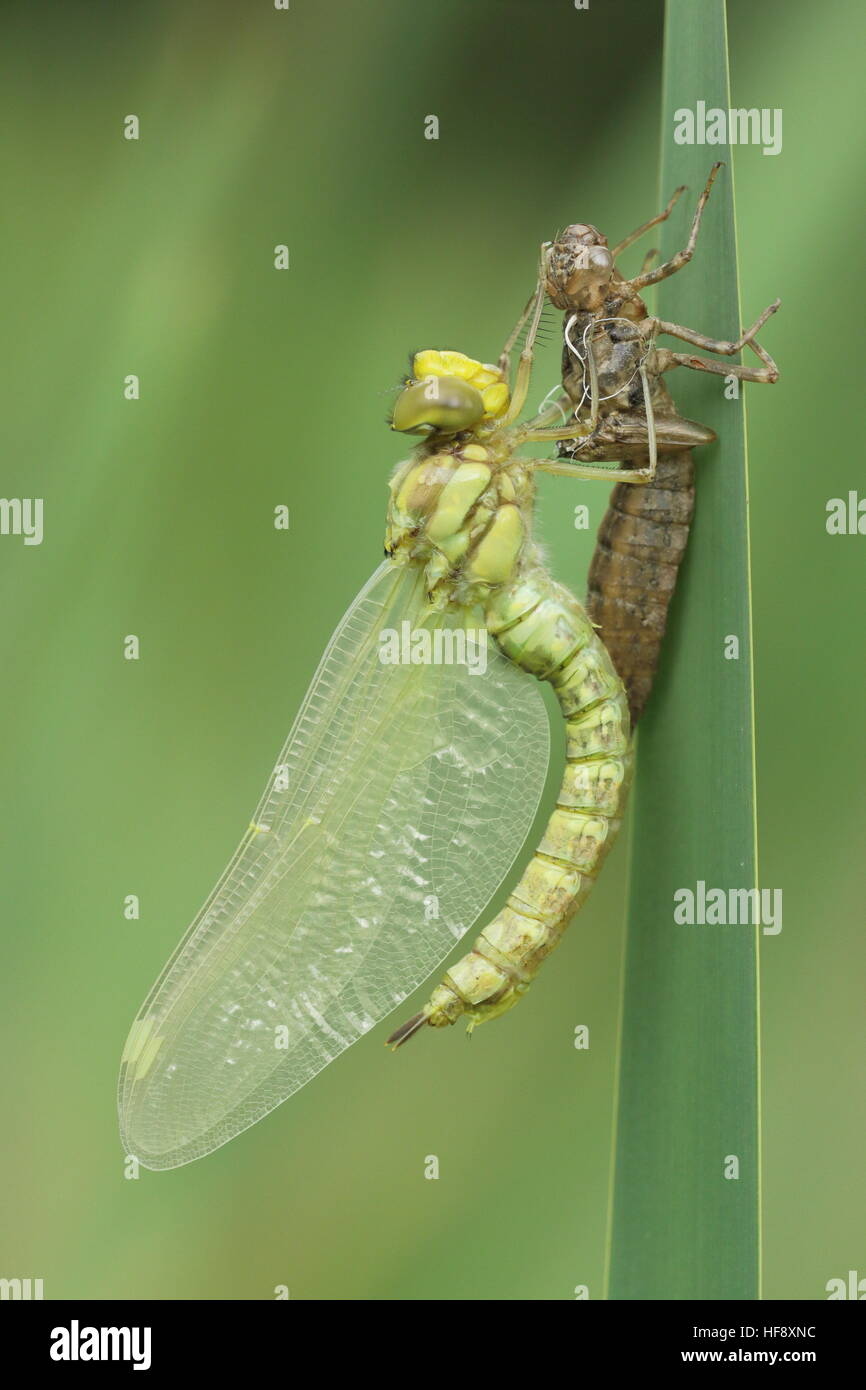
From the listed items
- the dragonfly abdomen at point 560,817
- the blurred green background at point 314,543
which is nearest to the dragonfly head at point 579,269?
the blurred green background at point 314,543

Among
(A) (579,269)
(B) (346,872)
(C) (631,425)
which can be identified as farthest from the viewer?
(B) (346,872)

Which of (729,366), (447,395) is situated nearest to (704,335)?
(729,366)

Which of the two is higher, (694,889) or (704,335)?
(704,335)

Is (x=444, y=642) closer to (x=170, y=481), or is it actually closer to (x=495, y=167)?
(x=170, y=481)

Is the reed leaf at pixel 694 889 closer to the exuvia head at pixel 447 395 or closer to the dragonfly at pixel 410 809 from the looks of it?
the dragonfly at pixel 410 809

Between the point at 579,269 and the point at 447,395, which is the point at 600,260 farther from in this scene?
the point at 447,395

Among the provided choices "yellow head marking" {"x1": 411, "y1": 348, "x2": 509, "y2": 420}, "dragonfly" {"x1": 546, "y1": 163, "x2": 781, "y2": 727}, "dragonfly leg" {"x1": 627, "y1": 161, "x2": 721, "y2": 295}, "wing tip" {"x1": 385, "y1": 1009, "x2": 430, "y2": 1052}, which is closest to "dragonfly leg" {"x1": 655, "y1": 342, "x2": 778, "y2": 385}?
"dragonfly" {"x1": 546, "y1": 163, "x2": 781, "y2": 727}
